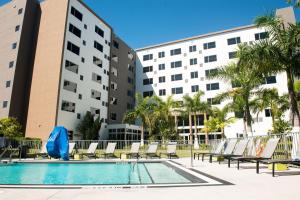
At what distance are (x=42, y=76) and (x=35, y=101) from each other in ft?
11.3

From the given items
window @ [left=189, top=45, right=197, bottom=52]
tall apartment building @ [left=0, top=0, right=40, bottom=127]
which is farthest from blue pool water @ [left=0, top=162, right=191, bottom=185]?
window @ [left=189, top=45, right=197, bottom=52]

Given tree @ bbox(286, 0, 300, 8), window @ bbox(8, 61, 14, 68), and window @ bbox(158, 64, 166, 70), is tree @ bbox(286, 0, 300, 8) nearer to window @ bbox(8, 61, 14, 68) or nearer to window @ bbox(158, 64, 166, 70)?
window @ bbox(8, 61, 14, 68)

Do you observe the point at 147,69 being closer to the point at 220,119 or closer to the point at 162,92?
the point at 162,92

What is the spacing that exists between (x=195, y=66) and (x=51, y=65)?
2610 centimetres

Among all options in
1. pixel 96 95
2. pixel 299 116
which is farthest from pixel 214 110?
pixel 299 116

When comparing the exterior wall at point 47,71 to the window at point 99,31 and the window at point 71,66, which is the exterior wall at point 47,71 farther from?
the window at point 99,31

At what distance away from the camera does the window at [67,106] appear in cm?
3270

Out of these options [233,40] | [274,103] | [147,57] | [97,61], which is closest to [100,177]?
[274,103]

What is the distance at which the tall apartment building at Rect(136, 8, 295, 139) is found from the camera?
139ft

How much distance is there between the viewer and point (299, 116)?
1523 centimetres

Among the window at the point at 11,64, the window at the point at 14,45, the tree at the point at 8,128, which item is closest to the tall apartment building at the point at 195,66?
the window at the point at 14,45

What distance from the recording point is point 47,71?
Result: 33.4 m

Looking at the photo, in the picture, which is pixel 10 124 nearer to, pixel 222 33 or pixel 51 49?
pixel 51 49

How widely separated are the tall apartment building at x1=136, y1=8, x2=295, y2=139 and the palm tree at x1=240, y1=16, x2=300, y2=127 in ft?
78.9
